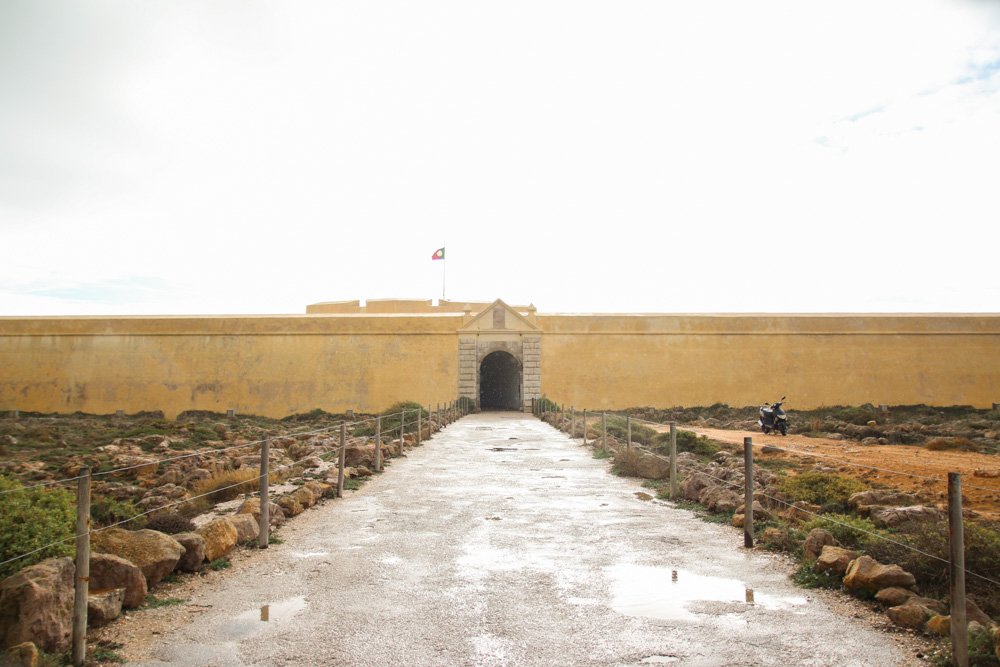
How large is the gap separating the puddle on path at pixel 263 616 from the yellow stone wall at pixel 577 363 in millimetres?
22769

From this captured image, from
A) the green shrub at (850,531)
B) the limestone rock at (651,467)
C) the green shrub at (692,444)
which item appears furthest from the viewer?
the green shrub at (692,444)

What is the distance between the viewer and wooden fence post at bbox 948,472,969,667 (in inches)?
144

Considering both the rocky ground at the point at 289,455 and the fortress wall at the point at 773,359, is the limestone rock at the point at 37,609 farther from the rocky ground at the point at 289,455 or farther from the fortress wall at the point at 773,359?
the fortress wall at the point at 773,359

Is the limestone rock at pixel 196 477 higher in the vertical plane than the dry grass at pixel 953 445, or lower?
higher

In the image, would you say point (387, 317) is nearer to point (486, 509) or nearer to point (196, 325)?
point (196, 325)

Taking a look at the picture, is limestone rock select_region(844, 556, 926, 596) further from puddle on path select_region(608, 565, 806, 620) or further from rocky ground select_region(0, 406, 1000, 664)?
puddle on path select_region(608, 565, 806, 620)

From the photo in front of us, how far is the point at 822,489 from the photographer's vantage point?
8180 mm

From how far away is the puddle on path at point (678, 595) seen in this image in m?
4.60

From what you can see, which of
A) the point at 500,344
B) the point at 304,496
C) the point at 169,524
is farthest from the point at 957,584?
the point at 500,344

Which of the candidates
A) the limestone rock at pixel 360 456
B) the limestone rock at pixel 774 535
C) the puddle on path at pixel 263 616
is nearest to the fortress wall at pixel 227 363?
the limestone rock at pixel 360 456

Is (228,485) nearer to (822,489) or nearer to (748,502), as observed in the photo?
(748,502)

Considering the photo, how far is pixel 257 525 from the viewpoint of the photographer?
6578 mm

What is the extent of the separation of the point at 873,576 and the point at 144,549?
510cm

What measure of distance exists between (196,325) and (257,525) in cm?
2454
